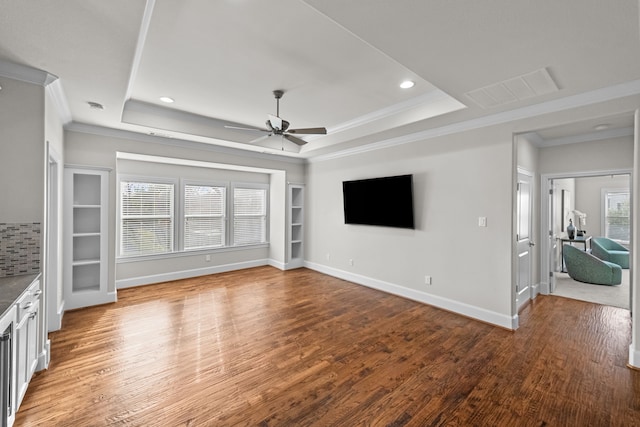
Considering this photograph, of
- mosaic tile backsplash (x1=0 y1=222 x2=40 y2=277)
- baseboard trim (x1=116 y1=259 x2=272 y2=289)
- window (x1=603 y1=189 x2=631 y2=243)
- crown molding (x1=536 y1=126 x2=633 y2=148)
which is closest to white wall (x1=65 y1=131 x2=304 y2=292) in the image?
baseboard trim (x1=116 y1=259 x2=272 y2=289)

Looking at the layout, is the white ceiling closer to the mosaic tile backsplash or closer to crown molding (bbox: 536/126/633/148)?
crown molding (bbox: 536/126/633/148)

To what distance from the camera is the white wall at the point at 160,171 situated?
4.05 meters

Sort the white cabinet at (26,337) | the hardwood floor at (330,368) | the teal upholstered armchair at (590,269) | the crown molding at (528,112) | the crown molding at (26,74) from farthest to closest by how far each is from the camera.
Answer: the teal upholstered armchair at (590,269), the crown molding at (528,112), the crown molding at (26,74), the hardwood floor at (330,368), the white cabinet at (26,337)

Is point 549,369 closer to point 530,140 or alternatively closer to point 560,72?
point 560,72

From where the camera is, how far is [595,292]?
190 inches

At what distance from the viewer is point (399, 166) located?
4.69m

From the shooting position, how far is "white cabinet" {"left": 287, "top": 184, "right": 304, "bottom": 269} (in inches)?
264

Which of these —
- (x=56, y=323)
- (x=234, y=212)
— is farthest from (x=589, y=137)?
(x=56, y=323)

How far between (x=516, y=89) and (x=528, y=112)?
2.17 feet

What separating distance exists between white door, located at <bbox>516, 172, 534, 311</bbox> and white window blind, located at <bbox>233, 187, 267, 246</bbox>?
520cm

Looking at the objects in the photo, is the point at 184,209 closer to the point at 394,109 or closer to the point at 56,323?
the point at 56,323

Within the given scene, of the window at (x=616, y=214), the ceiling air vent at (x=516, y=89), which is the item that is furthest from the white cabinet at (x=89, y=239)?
the window at (x=616, y=214)

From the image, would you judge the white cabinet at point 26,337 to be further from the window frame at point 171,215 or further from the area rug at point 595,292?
the area rug at point 595,292

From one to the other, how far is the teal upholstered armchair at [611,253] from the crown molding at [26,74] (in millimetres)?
9587
